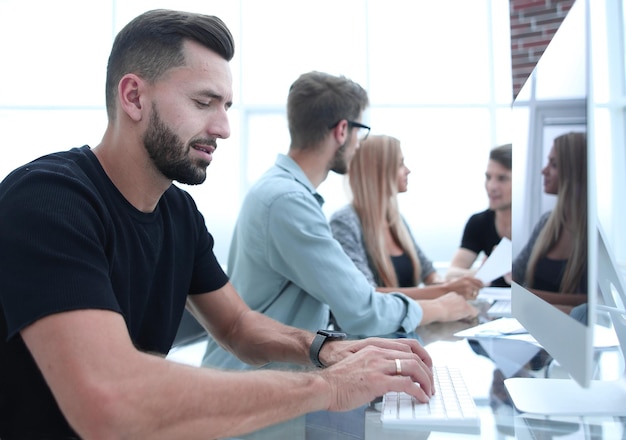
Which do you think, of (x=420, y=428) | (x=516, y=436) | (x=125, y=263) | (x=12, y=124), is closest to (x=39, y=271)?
(x=125, y=263)

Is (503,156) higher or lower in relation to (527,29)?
lower

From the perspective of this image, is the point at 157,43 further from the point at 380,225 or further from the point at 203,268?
the point at 380,225

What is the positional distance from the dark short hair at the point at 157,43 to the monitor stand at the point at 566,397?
855 millimetres

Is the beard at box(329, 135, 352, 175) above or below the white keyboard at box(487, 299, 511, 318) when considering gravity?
above

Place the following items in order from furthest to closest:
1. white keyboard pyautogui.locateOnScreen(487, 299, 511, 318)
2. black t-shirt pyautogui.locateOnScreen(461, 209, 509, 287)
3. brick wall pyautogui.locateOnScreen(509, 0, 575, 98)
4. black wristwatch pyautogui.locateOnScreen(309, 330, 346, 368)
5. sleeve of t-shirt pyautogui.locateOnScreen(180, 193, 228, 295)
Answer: brick wall pyautogui.locateOnScreen(509, 0, 575, 98)
black t-shirt pyautogui.locateOnScreen(461, 209, 509, 287)
white keyboard pyautogui.locateOnScreen(487, 299, 511, 318)
sleeve of t-shirt pyautogui.locateOnScreen(180, 193, 228, 295)
black wristwatch pyautogui.locateOnScreen(309, 330, 346, 368)

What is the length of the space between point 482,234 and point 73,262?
2752 millimetres

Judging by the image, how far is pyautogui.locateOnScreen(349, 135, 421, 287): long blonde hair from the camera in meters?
→ 2.54

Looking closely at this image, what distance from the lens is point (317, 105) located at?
1976 millimetres

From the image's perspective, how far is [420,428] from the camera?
86 cm

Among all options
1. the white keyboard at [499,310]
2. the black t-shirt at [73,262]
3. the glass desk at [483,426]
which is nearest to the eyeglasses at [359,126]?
the white keyboard at [499,310]

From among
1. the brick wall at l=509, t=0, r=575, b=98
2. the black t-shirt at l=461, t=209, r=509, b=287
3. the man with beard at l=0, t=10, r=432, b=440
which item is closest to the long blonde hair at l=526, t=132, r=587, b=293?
the man with beard at l=0, t=10, r=432, b=440

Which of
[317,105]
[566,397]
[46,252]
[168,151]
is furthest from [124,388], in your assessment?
[317,105]

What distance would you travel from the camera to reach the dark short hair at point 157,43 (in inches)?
42.4

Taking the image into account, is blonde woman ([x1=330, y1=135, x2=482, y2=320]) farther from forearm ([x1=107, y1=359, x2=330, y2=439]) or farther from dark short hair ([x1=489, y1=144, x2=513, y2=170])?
forearm ([x1=107, y1=359, x2=330, y2=439])
